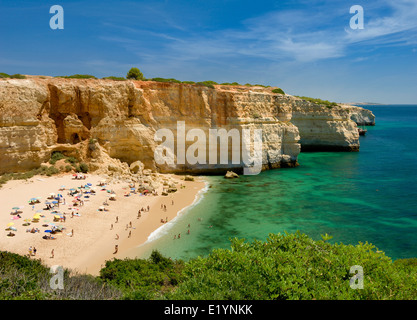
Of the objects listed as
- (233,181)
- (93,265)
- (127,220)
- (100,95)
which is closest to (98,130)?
(100,95)

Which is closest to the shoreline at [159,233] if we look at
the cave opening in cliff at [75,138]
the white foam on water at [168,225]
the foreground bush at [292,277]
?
the white foam on water at [168,225]

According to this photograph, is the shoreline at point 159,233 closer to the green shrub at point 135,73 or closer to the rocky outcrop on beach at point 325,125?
the green shrub at point 135,73

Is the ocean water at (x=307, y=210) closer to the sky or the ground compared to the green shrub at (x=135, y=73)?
closer to the ground

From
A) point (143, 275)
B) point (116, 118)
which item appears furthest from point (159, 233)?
point (116, 118)

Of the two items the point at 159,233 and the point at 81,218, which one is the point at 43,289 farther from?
the point at 81,218

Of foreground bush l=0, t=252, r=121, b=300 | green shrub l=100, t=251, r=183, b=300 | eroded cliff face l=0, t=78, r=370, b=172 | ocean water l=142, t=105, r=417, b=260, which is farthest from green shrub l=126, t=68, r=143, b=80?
foreground bush l=0, t=252, r=121, b=300

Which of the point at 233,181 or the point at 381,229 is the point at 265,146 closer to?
the point at 233,181

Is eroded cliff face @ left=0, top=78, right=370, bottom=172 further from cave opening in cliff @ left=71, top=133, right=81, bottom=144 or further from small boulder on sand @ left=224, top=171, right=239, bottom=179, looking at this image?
small boulder on sand @ left=224, top=171, right=239, bottom=179
